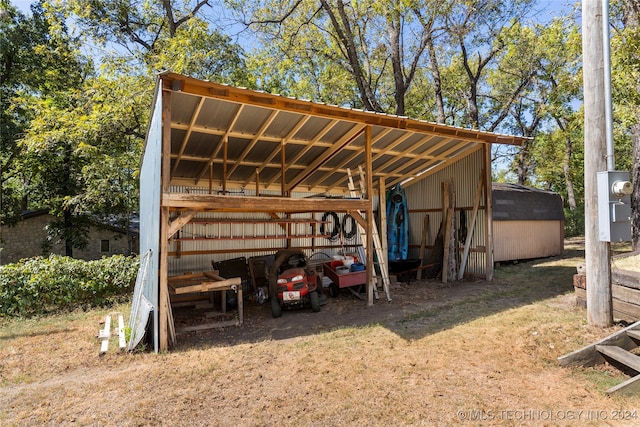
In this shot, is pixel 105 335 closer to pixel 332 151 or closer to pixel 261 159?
pixel 261 159

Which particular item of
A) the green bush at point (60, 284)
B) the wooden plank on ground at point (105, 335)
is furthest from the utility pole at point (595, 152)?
the green bush at point (60, 284)

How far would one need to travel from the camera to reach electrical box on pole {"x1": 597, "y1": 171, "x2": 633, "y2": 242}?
392 cm

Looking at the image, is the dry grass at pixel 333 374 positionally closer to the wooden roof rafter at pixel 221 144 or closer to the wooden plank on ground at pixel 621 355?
the wooden plank on ground at pixel 621 355

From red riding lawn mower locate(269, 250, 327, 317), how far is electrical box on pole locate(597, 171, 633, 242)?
4287 mm

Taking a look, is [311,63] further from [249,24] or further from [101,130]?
[101,130]

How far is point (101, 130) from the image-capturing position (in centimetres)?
1023

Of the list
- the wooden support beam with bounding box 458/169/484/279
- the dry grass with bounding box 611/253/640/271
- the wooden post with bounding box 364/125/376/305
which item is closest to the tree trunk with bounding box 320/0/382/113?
the wooden support beam with bounding box 458/169/484/279

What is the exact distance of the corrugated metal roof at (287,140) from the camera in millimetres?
5316

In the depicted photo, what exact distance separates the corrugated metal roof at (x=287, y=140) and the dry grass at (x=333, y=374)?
3.47 m

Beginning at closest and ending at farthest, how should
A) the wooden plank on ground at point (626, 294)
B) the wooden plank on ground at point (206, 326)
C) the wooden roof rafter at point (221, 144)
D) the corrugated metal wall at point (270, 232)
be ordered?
1. the wooden plank on ground at point (626, 294)
2. the wooden plank on ground at point (206, 326)
3. the wooden roof rafter at point (221, 144)
4. the corrugated metal wall at point (270, 232)

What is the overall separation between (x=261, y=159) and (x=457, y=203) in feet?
17.8

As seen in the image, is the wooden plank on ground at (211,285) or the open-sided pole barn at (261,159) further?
the wooden plank on ground at (211,285)

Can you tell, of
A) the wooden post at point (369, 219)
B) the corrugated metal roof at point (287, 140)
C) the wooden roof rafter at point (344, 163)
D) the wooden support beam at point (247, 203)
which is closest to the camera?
the wooden support beam at point (247, 203)

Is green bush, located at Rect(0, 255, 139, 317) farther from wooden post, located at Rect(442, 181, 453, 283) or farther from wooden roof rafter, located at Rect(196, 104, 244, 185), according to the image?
wooden post, located at Rect(442, 181, 453, 283)
